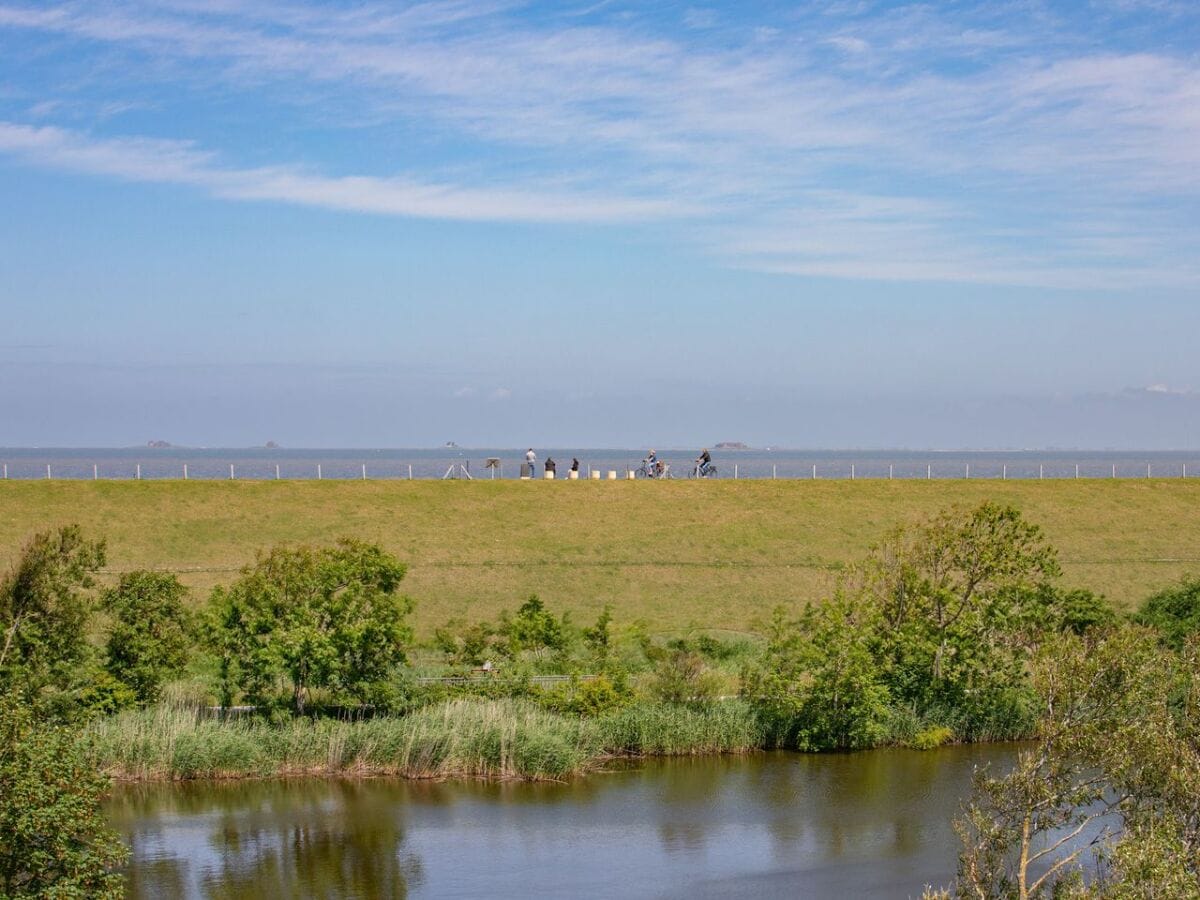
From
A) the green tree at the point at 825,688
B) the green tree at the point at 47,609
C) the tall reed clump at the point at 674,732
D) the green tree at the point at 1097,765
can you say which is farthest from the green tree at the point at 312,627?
the green tree at the point at 1097,765

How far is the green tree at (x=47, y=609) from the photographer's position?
1128 inches

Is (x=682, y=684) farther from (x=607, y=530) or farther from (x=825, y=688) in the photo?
(x=607, y=530)

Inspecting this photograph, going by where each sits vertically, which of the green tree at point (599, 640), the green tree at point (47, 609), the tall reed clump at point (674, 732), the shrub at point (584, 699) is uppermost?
the green tree at point (47, 609)

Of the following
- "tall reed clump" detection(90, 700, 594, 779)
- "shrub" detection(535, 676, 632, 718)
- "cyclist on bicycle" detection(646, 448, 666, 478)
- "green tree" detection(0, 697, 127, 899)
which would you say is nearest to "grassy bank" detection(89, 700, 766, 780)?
"tall reed clump" detection(90, 700, 594, 779)

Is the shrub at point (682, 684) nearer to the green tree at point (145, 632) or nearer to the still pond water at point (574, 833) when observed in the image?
the still pond water at point (574, 833)

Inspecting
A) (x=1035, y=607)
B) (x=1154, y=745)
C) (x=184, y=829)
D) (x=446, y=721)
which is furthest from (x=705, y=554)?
(x=1154, y=745)

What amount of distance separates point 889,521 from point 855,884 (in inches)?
1619

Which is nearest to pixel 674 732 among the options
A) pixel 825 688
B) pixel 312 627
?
pixel 825 688

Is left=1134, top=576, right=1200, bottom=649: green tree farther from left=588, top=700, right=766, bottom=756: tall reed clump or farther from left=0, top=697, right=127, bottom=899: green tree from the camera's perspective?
left=0, top=697, right=127, bottom=899: green tree

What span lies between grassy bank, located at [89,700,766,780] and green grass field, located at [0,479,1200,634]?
16505 mm

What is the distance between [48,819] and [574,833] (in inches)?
475

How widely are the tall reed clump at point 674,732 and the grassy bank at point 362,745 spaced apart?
3.20 ft

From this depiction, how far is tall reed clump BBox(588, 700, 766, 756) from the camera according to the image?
3250cm

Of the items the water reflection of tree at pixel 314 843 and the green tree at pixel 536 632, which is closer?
the water reflection of tree at pixel 314 843
